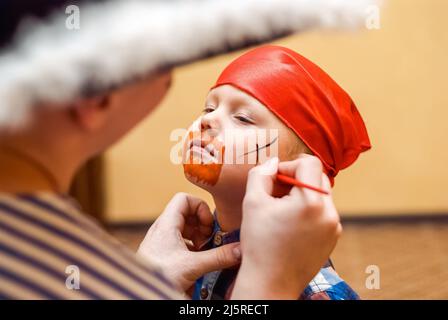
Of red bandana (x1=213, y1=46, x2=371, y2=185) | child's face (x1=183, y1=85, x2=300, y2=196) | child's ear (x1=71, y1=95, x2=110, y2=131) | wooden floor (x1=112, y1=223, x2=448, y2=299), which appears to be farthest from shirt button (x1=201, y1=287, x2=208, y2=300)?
wooden floor (x1=112, y1=223, x2=448, y2=299)

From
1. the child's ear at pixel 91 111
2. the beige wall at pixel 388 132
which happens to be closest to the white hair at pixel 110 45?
the child's ear at pixel 91 111

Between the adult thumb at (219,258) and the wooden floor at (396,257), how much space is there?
2.03ft

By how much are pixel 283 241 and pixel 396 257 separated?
2.10 metres

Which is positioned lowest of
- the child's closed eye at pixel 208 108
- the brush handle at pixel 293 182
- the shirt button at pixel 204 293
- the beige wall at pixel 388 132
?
the shirt button at pixel 204 293

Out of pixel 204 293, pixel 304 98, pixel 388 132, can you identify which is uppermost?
pixel 388 132

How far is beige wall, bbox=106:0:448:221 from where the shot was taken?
10.5 feet

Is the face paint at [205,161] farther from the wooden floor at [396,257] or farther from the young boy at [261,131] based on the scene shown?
the wooden floor at [396,257]

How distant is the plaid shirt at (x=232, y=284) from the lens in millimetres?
823

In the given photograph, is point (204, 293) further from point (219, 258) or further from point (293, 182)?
point (293, 182)

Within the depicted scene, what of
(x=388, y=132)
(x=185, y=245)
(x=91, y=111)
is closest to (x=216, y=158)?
(x=185, y=245)

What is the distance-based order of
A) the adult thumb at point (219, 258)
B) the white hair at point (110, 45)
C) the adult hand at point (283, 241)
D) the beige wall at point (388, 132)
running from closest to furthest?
the white hair at point (110, 45) → the adult hand at point (283, 241) → the adult thumb at point (219, 258) → the beige wall at point (388, 132)

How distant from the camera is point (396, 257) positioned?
2.53m

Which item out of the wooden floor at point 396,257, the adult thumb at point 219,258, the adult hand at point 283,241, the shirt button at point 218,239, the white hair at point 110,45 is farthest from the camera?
the wooden floor at point 396,257

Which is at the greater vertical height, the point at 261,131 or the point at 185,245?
the point at 261,131
